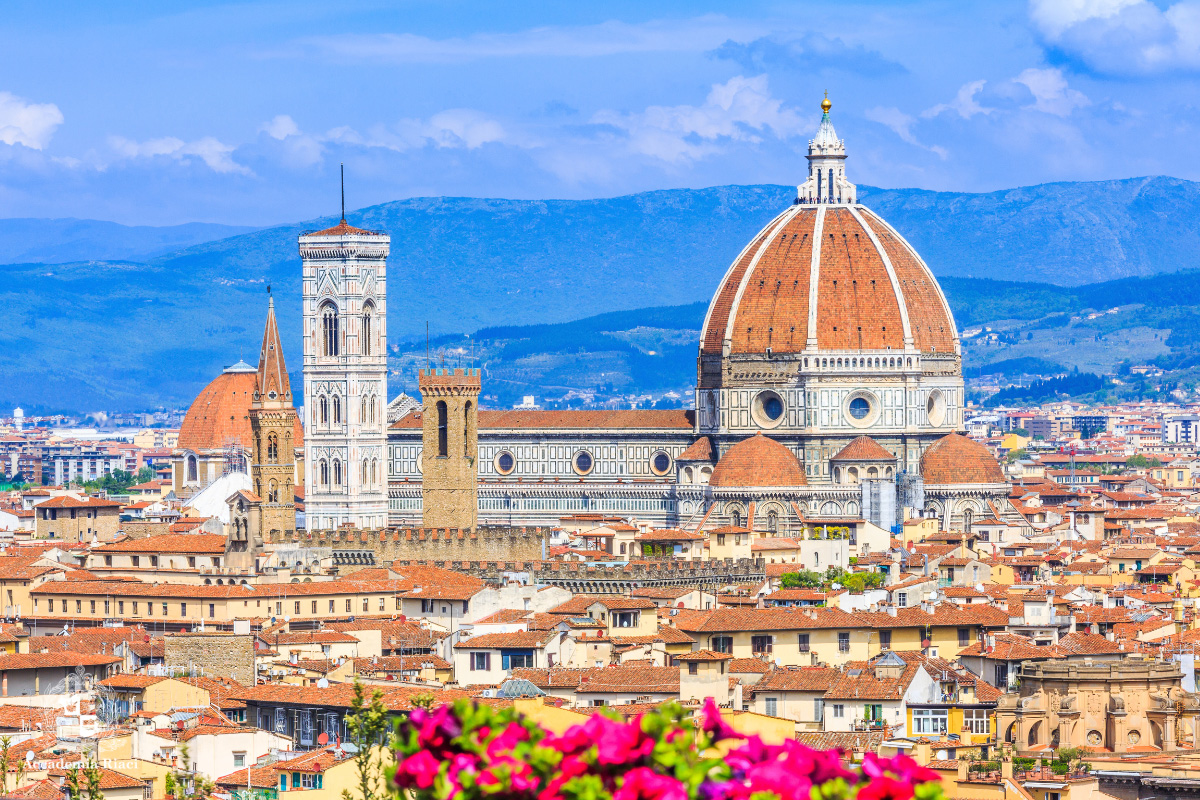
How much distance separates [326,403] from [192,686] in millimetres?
76015

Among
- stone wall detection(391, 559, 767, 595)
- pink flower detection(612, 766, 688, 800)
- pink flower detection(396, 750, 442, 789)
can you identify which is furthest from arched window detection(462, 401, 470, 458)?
pink flower detection(612, 766, 688, 800)

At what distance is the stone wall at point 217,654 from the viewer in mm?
52750

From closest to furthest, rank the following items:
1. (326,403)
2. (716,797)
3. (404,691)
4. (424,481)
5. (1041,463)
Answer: (716,797), (404,691), (424,481), (326,403), (1041,463)

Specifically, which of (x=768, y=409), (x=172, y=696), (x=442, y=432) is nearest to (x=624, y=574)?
(x=172, y=696)

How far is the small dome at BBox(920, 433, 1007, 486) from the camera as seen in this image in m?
117

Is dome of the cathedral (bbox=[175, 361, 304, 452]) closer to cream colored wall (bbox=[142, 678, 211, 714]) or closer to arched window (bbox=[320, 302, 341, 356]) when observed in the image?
arched window (bbox=[320, 302, 341, 356])

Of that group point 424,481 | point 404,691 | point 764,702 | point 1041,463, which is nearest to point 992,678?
point 764,702

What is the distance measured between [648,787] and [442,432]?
102m

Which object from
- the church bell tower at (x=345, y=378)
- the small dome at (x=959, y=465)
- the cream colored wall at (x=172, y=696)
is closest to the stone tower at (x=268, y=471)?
the church bell tower at (x=345, y=378)

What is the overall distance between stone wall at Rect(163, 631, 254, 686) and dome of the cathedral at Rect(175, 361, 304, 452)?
10122cm

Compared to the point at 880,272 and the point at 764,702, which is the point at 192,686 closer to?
the point at 764,702

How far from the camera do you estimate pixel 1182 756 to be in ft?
119

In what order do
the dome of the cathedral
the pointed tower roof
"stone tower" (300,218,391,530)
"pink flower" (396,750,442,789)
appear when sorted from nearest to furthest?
"pink flower" (396,750,442,789) → the pointed tower roof → "stone tower" (300,218,391,530) → the dome of the cathedral

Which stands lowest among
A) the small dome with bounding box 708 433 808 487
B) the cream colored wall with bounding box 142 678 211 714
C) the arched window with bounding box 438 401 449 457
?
the cream colored wall with bounding box 142 678 211 714
